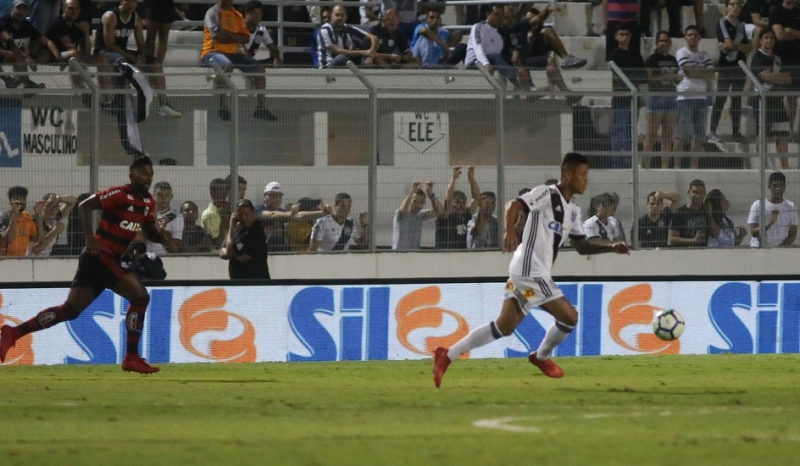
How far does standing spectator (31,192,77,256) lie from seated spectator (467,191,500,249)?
519 cm

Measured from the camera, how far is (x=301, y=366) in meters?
14.8

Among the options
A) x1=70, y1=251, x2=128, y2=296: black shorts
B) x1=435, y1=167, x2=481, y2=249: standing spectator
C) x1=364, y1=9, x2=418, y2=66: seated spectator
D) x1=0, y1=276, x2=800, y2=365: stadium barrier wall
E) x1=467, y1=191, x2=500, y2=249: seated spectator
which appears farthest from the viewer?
x1=364, y1=9, x2=418, y2=66: seated spectator

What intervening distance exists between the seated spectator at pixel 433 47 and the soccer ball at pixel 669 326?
8299 mm

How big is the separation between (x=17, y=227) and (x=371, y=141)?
458 centimetres

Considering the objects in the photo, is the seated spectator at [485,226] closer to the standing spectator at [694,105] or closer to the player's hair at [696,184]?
the player's hair at [696,184]

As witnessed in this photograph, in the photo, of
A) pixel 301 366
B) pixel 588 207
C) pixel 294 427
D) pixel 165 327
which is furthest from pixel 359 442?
pixel 588 207

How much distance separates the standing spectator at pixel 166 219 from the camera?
1655 cm

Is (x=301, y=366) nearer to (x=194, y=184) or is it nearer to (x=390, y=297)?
(x=390, y=297)

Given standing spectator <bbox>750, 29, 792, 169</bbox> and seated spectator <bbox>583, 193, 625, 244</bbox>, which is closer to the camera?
seated spectator <bbox>583, 193, 625, 244</bbox>

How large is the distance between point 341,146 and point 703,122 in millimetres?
5137

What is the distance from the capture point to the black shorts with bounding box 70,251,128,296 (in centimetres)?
1270

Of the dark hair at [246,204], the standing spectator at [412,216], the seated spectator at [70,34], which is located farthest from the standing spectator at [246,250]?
the seated spectator at [70,34]

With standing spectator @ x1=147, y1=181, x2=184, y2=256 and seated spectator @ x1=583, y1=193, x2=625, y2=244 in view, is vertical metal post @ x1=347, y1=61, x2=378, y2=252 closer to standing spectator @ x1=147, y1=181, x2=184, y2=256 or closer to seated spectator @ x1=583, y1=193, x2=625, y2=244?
standing spectator @ x1=147, y1=181, x2=184, y2=256

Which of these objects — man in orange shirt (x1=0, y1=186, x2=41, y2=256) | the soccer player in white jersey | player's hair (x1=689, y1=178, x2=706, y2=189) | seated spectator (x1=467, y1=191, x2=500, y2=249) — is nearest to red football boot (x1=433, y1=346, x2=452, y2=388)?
the soccer player in white jersey
